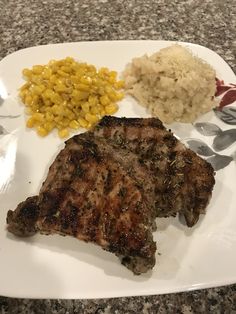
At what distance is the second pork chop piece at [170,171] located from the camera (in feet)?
6.37

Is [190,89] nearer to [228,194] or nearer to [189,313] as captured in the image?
[228,194]

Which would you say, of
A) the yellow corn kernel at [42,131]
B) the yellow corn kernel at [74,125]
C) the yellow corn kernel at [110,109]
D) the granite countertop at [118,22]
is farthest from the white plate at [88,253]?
the granite countertop at [118,22]

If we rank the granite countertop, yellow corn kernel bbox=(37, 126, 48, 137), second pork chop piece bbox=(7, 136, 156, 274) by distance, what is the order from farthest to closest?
the granite countertop → yellow corn kernel bbox=(37, 126, 48, 137) → second pork chop piece bbox=(7, 136, 156, 274)

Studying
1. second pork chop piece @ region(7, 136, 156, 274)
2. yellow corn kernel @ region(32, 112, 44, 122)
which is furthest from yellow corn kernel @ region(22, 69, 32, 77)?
second pork chop piece @ region(7, 136, 156, 274)

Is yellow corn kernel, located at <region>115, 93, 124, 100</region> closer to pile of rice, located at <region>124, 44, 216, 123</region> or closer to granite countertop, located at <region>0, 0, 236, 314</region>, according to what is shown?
pile of rice, located at <region>124, 44, 216, 123</region>

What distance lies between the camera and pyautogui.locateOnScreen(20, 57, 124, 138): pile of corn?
2.43 m

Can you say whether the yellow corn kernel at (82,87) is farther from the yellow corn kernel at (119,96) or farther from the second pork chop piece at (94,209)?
the second pork chop piece at (94,209)

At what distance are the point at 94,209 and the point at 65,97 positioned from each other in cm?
94

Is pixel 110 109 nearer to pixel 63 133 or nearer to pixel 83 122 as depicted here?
pixel 83 122

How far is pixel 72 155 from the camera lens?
6.37 feet

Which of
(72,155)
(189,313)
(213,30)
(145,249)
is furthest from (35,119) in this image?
(213,30)

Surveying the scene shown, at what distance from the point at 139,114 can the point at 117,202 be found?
35.6 inches

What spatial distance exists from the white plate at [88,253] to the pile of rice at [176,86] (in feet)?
0.58

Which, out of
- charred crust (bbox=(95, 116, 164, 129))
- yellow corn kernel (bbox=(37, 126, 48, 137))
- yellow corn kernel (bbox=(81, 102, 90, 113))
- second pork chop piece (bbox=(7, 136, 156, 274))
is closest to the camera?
second pork chop piece (bbox=(7, 136, 156, 274))
